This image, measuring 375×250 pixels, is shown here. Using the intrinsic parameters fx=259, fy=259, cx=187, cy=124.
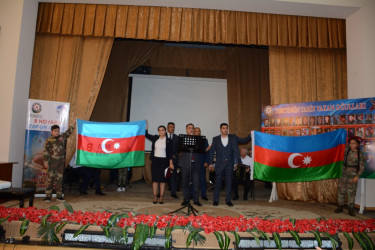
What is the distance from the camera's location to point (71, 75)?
18.6 feet

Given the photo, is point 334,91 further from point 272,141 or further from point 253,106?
point 253,106

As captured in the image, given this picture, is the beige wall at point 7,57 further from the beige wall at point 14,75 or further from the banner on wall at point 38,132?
the banner on wall at point 38,132

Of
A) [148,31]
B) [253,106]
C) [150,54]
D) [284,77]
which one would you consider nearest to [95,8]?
[148,31]

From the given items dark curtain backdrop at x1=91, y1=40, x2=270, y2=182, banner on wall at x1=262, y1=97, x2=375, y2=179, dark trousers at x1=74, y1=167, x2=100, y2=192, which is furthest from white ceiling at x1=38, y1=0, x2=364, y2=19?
dark trousers at x1=74, y1=167, x2=100, y2=192

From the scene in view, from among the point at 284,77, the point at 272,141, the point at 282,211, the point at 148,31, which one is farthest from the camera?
the point at 284,77

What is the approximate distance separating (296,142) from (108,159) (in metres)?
3.62

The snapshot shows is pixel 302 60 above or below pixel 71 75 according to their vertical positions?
above

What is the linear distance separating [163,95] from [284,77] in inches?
141

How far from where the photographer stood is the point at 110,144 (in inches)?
193

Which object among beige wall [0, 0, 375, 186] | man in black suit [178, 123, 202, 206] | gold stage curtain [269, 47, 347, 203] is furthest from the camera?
gold stage curtain [269, 47, 347, 203]

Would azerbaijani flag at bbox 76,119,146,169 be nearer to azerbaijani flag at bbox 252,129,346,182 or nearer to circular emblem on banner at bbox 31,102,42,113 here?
circular emblem on banner at bbox 31,102,42,113

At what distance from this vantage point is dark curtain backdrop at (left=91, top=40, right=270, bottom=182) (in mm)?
7875

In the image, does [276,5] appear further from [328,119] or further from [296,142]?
[296,142]

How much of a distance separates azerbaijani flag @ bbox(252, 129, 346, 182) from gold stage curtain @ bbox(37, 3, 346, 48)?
87.6 inches
